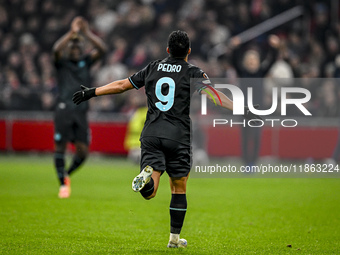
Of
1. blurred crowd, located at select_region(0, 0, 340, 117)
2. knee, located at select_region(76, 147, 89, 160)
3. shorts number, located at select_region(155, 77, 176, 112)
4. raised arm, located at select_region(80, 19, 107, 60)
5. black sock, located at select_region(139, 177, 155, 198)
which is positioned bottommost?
black sock, located at select_region(139, 177, 155, 198)

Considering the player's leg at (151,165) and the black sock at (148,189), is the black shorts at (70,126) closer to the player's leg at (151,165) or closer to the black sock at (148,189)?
the player's leg at (151,165)

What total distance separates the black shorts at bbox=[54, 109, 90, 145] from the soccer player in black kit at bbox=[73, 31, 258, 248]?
3.97 m

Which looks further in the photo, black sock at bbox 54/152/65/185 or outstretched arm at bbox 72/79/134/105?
black sock at bbox 54/152/65/185

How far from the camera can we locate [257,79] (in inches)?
531

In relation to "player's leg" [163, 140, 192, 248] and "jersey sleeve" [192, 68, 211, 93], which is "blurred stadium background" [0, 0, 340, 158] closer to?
"jersey sleeve" [192, 68, 211, 93]

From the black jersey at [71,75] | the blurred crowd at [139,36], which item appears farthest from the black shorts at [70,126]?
the blurred crowd at [139,36]

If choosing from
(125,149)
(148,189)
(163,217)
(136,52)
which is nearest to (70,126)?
(163,217)

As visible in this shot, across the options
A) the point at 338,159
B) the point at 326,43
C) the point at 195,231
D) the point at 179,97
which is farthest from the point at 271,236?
the point at 326,43

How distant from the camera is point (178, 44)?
5715 mm

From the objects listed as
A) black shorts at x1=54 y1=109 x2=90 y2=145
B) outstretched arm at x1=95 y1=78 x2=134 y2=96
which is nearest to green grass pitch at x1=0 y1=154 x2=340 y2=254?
black shorts at x1=54 y1=109 x2=90 y2=145

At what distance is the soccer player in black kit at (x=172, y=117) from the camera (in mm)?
5664

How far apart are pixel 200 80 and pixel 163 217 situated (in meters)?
2.74

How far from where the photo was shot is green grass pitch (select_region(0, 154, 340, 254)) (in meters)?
5.90

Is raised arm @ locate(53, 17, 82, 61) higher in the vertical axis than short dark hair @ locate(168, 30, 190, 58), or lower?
higher
